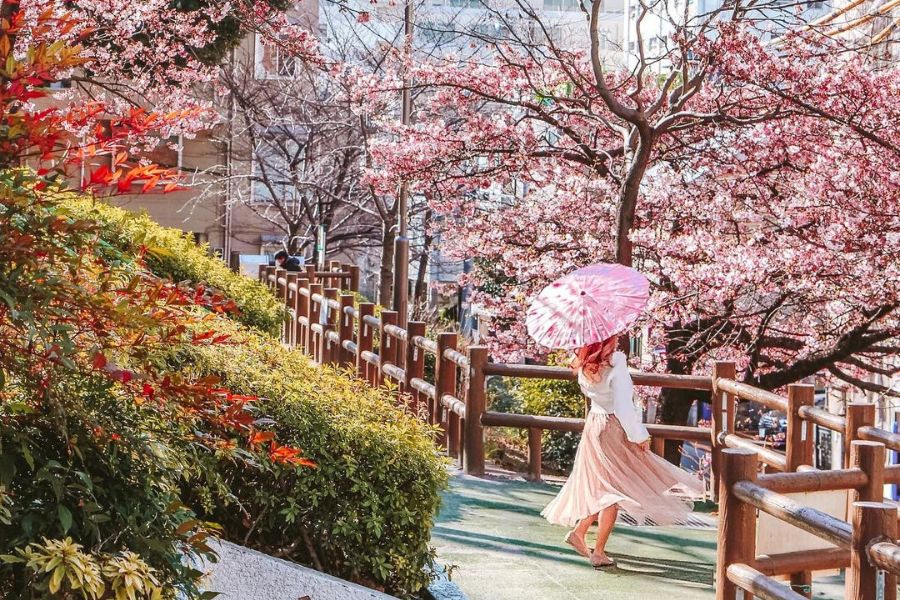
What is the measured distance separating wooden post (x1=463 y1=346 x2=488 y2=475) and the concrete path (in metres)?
0.69

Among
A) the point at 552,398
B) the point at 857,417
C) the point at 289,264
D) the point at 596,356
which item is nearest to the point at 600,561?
the point at 596,356

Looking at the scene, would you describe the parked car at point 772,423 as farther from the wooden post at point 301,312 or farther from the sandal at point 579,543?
the sandal at point 579,543

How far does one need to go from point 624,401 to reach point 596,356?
0.33 meters

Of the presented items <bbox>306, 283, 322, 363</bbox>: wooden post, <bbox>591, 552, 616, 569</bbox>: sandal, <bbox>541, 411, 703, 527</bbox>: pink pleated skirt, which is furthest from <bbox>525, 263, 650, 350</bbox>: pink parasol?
<bbox>306, 283, 322, 363</bbox>: wooden post

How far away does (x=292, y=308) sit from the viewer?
18.2 meters

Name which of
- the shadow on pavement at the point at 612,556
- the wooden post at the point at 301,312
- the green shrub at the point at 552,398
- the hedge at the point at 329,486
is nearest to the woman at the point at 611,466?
the shadow on pavement at the point at 612,556

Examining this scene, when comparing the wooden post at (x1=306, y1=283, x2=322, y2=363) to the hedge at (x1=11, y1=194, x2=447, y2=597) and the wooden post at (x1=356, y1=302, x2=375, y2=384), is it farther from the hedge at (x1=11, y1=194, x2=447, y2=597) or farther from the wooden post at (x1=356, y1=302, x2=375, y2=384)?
the hedge at (x1=11, y1=194, x2=447, y2=597)

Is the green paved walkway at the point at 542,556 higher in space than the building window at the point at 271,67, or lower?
lower

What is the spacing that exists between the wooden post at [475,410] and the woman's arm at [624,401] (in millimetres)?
2579

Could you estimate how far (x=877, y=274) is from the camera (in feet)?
38.2

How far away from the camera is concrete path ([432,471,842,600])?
258 inches

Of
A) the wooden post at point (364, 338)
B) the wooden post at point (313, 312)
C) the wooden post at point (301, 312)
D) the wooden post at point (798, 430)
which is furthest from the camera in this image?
the wooden post at point (301, 312)

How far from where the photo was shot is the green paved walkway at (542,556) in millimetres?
6559

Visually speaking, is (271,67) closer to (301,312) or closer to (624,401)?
(301,312)
